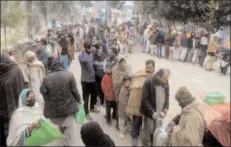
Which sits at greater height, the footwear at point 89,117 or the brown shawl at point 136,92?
the brown shawl at point 136,92

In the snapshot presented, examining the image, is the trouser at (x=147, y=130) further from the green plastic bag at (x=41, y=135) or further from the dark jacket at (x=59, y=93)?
the green plastic bag at (x=41, y=135)

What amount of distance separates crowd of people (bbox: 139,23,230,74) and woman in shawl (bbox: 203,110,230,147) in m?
6.09

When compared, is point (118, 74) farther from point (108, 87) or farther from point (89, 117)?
point (89, 117)

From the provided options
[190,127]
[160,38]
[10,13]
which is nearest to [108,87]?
[190,127]

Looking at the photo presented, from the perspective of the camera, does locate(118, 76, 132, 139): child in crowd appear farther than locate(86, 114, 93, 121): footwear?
No

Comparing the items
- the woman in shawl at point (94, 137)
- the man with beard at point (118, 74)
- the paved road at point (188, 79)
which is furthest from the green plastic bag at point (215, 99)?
the woman in shawl at point (94, 137)

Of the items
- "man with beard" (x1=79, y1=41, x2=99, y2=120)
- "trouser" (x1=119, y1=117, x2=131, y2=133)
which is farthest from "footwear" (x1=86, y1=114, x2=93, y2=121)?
"trouser" (x1=119, y1=117, x2=131, y2=133)

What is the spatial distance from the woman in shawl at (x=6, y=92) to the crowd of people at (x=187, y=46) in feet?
20.7

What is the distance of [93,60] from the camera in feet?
19.2

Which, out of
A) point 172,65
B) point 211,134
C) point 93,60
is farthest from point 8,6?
point 211,134

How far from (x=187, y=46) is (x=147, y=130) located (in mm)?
7933

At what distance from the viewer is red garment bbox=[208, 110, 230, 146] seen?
132 inches

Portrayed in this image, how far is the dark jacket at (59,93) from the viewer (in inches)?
160

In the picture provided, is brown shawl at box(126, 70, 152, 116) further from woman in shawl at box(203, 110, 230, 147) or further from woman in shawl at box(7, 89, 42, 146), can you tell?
woman in shawl at box(7, 89, 42, 146)
